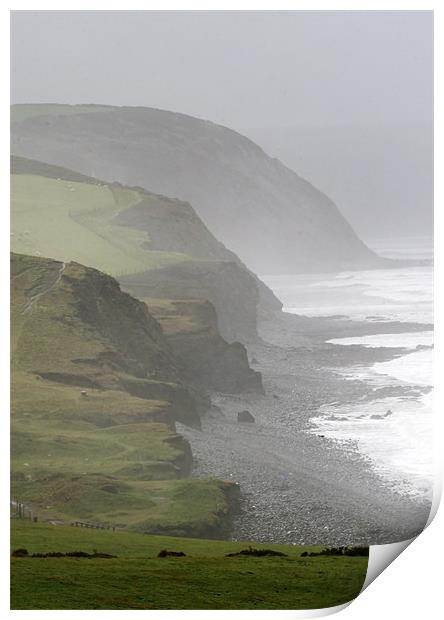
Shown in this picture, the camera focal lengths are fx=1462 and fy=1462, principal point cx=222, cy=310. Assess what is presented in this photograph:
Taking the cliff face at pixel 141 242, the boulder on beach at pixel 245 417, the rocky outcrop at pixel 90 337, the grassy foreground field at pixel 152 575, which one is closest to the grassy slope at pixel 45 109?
the cliff face at pixel 141 242

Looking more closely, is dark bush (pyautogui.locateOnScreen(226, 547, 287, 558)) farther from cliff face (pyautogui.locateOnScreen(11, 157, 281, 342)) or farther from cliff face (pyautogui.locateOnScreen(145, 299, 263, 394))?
cliff face (pyautogui.locateOnScreen(11, 157, 281, 342))

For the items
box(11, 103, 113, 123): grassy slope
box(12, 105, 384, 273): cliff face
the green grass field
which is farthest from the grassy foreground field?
box(11, 103, 113, 123): grassy slope

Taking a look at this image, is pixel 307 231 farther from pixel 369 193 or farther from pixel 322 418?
pixel 322 418

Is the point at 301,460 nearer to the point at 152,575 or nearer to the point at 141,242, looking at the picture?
the point at 152,575
